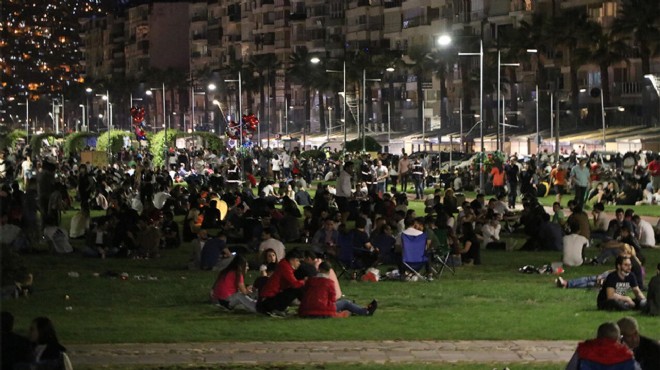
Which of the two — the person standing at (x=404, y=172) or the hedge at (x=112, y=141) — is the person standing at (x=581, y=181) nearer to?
the person standing at (x=404, y=172)

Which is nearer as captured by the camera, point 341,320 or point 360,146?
point 341,320

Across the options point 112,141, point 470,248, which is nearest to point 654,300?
point 470,248

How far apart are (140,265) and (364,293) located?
7119 mm

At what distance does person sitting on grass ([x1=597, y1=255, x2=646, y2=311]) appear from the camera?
2162 centimetres

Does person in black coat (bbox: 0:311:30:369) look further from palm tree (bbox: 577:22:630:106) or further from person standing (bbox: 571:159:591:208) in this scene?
palm tree (bbox: 577:22:630:106)

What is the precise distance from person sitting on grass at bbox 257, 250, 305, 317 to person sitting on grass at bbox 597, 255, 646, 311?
163 inches

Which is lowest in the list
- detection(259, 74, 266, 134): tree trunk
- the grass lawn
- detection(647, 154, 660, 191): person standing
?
the grass lawn

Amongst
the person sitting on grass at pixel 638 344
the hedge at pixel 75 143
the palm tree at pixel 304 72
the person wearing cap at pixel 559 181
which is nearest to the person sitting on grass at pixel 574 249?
the person sitting on grass at pixel 638 344

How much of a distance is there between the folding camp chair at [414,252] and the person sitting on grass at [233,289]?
3.97 metres

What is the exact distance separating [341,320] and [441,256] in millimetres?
6578

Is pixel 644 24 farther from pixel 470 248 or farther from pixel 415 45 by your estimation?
pixel 470 248

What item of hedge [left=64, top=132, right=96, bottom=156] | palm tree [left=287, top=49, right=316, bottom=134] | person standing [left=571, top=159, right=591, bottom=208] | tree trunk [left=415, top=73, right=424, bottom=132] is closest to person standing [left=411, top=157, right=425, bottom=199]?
person standing [left=571, top=159, right=591, bottom=208]

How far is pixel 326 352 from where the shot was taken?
748 inches

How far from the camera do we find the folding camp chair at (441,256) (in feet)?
90.9
